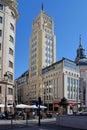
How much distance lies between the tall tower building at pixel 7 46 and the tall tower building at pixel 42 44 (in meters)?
67.6

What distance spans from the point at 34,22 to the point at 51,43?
52.7 ft

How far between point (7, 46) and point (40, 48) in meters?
72.4

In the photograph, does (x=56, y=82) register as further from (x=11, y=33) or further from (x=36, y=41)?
(x=11, y=33)

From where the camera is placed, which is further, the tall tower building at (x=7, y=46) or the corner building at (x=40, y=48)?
the corner building at (x=40, y=48)

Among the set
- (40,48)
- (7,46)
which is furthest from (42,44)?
(7,46)

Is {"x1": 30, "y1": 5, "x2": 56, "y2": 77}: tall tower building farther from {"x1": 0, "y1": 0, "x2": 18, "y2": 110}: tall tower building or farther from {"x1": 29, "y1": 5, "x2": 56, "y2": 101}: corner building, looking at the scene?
{"x1": 0, "y1": 0, "x2": 18, "y2": 110}: tall tower building

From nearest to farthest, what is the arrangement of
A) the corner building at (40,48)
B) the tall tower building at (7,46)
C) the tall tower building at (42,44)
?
1. the tall tower building at (7,46)
2. the corner building at (40,48)
3. the tall tower building at (42,44)

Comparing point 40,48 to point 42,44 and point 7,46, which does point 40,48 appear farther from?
point 7,46

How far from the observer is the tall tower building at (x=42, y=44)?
13276cm

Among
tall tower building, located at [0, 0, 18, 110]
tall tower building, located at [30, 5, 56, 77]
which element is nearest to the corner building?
tall tower building, located at [30, 5, 56, 77]

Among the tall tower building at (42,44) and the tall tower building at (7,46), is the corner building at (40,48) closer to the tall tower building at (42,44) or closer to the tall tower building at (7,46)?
the tall tower building at (42,44)

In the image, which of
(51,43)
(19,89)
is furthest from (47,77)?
(19,89)

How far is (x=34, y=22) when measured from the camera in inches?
5723

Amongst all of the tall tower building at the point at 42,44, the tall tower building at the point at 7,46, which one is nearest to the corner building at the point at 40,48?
the tall tower building at the point at 42,44
